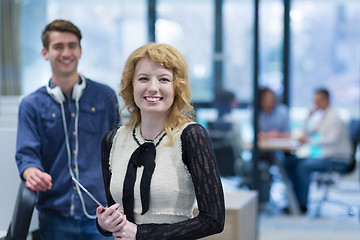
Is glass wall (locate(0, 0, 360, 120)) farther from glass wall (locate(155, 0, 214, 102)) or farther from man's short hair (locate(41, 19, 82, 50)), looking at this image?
man's short hair (locate(41, 19, 82, 50))

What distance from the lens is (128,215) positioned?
1.61 metres

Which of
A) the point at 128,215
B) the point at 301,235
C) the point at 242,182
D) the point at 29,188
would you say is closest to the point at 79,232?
the point at 29,188

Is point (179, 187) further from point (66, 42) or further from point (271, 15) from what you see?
point (271, 15)

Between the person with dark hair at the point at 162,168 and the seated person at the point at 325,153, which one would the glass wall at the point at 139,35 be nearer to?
the seated person at the point at 325,153

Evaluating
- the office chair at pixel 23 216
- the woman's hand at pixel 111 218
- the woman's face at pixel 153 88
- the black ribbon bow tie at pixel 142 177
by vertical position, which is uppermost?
the woman's face at pixel 153 88

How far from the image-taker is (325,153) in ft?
20.2

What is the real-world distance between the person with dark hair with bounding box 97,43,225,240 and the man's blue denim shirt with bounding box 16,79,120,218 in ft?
2.14

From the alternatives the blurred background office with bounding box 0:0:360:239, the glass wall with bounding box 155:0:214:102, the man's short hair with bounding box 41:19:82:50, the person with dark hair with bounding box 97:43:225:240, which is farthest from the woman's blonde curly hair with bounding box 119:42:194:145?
the glass wall with bounding box 155:0:214:102

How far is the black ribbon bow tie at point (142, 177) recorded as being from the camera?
1.56 metres

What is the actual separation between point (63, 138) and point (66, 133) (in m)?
0.03

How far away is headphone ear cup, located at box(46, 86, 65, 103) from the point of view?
2314mm

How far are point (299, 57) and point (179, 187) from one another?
724 cm

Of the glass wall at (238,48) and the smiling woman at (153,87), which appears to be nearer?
the smiling woman at (153,87)

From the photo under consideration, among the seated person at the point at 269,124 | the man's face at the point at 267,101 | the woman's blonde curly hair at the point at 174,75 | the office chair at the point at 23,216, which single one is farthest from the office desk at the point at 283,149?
the woman's blonde curly hair at the point at 174,75
